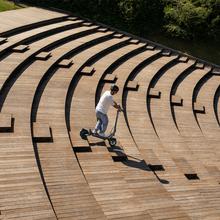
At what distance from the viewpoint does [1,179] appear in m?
8.62

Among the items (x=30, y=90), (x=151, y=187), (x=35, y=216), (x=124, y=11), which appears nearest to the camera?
(x=35, y=216)

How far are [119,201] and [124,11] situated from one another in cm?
1988

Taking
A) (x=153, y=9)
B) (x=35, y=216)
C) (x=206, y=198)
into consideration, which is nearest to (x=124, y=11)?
(x=153, y=9)

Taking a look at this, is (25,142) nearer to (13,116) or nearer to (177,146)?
(13,116)

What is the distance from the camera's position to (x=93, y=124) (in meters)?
13.4

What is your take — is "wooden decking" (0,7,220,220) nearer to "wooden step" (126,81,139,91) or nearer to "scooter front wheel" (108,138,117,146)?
"wooden step" (126,81,139,91)

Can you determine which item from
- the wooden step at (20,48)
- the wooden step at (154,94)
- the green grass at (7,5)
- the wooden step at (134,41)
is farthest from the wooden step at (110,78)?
the green grass at (7,5)

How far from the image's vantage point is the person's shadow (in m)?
11.4

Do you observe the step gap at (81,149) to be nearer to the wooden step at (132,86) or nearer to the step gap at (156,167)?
the step gap at (156,167)

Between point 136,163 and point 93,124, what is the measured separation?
8.29 ft

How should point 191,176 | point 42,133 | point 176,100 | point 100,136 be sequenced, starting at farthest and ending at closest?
point 176,100, point 191,176, point 100,136, point 42,133

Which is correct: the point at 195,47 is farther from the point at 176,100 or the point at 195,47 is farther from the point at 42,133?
the point at 42,133

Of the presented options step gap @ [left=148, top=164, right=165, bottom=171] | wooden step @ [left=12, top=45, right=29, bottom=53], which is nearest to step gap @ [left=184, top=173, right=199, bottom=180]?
step gap @ [left=148, top=164, right=165, bottom=171]

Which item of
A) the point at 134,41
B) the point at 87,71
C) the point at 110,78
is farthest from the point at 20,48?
the point at 134,41
